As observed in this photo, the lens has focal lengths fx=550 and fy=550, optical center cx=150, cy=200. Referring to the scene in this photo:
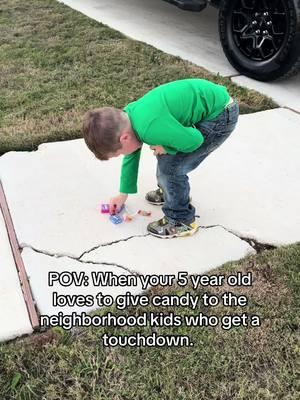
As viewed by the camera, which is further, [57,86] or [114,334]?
[57,86]

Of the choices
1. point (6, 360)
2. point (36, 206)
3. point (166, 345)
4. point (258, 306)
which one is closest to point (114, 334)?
point (166, 345)

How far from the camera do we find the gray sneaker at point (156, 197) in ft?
9.87

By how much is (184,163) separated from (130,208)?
52cm

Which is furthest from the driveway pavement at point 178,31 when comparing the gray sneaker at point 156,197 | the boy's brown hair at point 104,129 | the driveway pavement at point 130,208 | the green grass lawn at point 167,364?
the green grass lawn at point 167,364

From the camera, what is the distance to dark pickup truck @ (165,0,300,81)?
414cm

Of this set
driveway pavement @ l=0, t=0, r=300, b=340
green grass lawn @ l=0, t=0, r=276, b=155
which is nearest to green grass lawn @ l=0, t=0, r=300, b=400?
driveway pavement @ l=0, t=0, r=300, b=340

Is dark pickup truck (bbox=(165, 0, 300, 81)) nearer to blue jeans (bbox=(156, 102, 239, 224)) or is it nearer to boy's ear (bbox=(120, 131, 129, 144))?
blue jeans (bbox=(156, 102, 239, 224))

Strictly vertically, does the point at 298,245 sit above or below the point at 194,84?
below

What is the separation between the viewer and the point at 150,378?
1993 mm

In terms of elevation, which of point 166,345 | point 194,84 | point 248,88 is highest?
point 194,84

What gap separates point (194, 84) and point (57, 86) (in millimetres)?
2110

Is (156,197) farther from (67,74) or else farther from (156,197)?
(67,74)

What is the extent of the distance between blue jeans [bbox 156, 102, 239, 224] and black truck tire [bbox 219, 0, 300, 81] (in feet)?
6.00

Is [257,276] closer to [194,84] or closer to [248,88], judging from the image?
[194,84]
